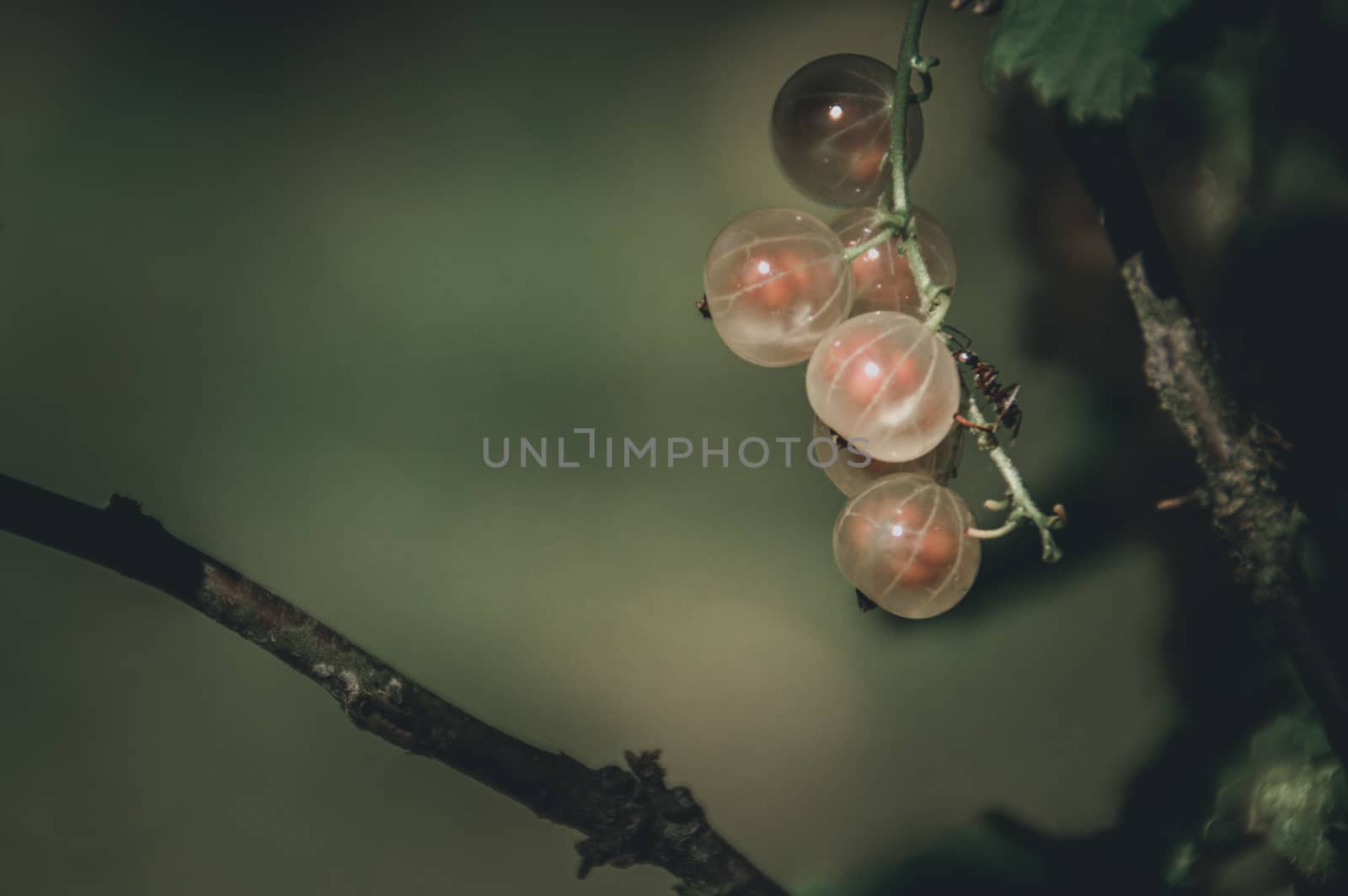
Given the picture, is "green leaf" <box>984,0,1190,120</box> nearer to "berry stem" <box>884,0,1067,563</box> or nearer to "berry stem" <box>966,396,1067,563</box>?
"berry stem" <box>884,0,1067,563</box>

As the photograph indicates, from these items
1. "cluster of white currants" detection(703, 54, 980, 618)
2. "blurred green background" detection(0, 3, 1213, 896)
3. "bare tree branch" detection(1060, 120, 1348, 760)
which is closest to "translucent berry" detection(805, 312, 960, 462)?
"cluster of white currants" detection(703, 54, 980, 618)

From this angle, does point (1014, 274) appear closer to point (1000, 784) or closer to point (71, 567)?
point (1000, 784)

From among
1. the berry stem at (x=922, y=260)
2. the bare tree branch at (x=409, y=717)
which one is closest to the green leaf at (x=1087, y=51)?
the berry stem at (x=922, y=260)

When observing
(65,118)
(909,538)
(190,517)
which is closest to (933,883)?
(909,538)

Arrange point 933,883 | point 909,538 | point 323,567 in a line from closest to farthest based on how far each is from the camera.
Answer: point 909,538, point 933,883, point 323,567

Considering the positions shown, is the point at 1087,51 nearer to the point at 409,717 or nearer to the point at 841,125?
the point at 841,125

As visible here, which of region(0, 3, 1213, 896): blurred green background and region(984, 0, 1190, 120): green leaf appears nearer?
region(984, 0, 1190, 120): green leaf

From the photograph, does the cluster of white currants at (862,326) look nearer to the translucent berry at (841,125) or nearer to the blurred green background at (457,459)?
the translucent berry at (841,125)

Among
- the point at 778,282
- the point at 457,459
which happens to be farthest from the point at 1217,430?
the point at 457,459
